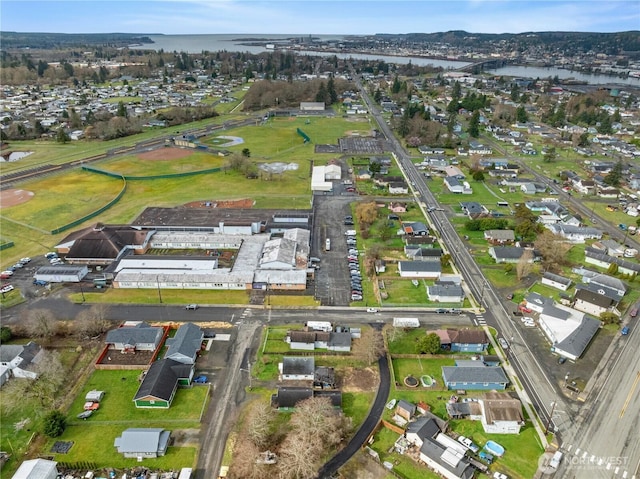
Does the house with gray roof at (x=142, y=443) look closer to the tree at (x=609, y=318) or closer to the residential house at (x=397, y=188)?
the tree at (x=609, y=318)

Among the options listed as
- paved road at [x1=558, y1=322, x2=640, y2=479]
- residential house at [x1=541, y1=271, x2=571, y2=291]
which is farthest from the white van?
residential house at [x1=541, y1=271, x2=571, y2=291]

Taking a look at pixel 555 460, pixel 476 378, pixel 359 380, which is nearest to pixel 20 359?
pixel 359 380

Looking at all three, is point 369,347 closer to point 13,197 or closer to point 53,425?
point 53,425

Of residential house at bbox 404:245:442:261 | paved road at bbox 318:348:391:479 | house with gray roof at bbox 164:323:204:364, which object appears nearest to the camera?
paved road at bbox 318:348:391:479

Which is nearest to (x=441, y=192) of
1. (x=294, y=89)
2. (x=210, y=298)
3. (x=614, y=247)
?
(x=614, y=247)

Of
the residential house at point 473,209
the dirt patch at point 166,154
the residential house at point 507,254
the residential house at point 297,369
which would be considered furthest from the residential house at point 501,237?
the dirt patch at point 166,154

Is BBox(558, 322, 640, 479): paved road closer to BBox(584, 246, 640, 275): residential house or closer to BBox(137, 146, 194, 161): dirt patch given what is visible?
BBox(584, 246, 640, 275): residential house
